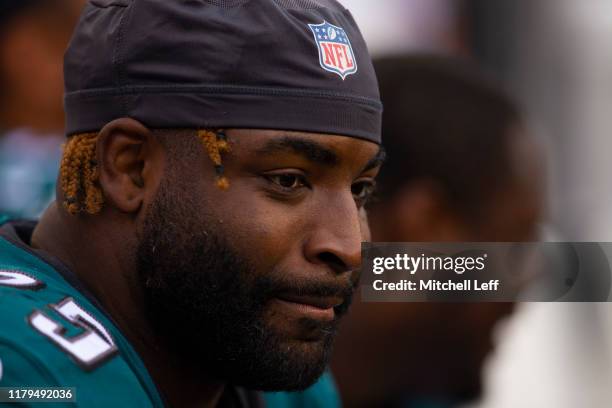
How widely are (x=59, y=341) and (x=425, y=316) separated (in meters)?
2.79

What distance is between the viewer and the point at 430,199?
4738 millimetres

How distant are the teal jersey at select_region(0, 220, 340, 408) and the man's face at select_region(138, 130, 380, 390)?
18 cm

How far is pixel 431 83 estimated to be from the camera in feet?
15.9

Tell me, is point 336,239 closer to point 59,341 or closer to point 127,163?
point 127,163

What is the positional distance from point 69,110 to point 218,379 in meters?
0.78

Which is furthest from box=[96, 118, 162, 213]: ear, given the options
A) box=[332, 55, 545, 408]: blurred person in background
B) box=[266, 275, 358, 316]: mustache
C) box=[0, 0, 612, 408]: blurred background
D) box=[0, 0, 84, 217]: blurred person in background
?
box=[0, 0, 612, 408]: blurred background

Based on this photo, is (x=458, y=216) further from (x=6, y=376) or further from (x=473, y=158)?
(x=6, y=376)

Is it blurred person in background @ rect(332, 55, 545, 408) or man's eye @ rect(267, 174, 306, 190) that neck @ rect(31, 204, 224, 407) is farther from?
blurred person in background @ rect(332, 55, 545, 408)

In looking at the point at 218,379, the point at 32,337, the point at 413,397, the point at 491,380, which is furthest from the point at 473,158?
the point at 32,337

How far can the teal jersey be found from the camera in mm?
2141

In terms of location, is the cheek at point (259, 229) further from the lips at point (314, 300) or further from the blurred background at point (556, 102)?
the blurred background at point (556, 102)

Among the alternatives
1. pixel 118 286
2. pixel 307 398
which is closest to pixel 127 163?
pixel 118 286

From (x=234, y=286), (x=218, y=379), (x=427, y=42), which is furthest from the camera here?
(x=427, y=42)

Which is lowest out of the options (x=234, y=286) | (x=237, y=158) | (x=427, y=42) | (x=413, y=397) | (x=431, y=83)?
(x=413, y=397)
